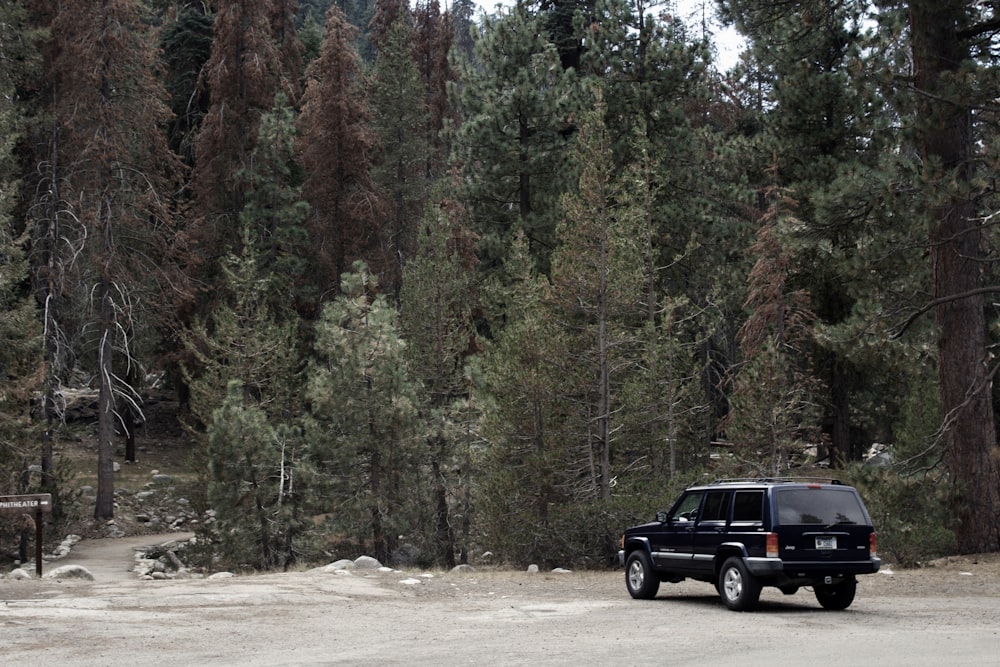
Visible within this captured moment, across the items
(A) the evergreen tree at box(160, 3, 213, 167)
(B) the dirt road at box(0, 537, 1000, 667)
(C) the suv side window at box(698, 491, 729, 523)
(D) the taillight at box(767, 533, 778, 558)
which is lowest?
(B) the dirt road at box(0, 537, 1000, 667)

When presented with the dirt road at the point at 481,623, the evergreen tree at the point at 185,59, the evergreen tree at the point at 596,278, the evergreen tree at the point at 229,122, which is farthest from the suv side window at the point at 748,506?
the evergreen tree at the point at 185,59

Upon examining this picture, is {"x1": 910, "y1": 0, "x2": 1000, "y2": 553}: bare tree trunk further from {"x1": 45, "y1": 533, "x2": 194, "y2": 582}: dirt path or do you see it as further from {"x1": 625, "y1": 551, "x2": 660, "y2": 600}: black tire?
{"x1": 45, "y1": 533, "x2": 194, "y2": 582}: dirt path

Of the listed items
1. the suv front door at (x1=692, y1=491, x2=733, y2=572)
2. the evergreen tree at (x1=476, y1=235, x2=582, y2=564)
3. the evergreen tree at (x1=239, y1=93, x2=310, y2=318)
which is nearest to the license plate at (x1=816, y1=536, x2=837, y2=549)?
the suv front door at (x1=692, y1=491, x2=733, y2=572)

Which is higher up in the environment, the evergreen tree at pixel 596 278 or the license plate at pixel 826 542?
the evergreen tree at pixel 596 278

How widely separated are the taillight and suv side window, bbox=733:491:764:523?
31 cm

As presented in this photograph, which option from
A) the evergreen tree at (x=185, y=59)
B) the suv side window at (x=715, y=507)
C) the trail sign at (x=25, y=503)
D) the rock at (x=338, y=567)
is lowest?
the rock at (x=338, y=567)

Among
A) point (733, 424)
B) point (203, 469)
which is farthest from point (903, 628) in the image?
point (203, 469)

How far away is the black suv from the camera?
13.2 metres

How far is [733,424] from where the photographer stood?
25.7 metres

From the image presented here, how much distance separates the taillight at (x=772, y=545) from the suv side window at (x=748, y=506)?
312mm

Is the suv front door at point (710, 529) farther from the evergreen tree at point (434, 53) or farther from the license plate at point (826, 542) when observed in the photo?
the evergreen tree at point (434, 53)

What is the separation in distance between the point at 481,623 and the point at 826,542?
4.43 metres

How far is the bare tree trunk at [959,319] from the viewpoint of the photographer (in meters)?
19.2

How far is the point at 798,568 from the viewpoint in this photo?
1317cm
